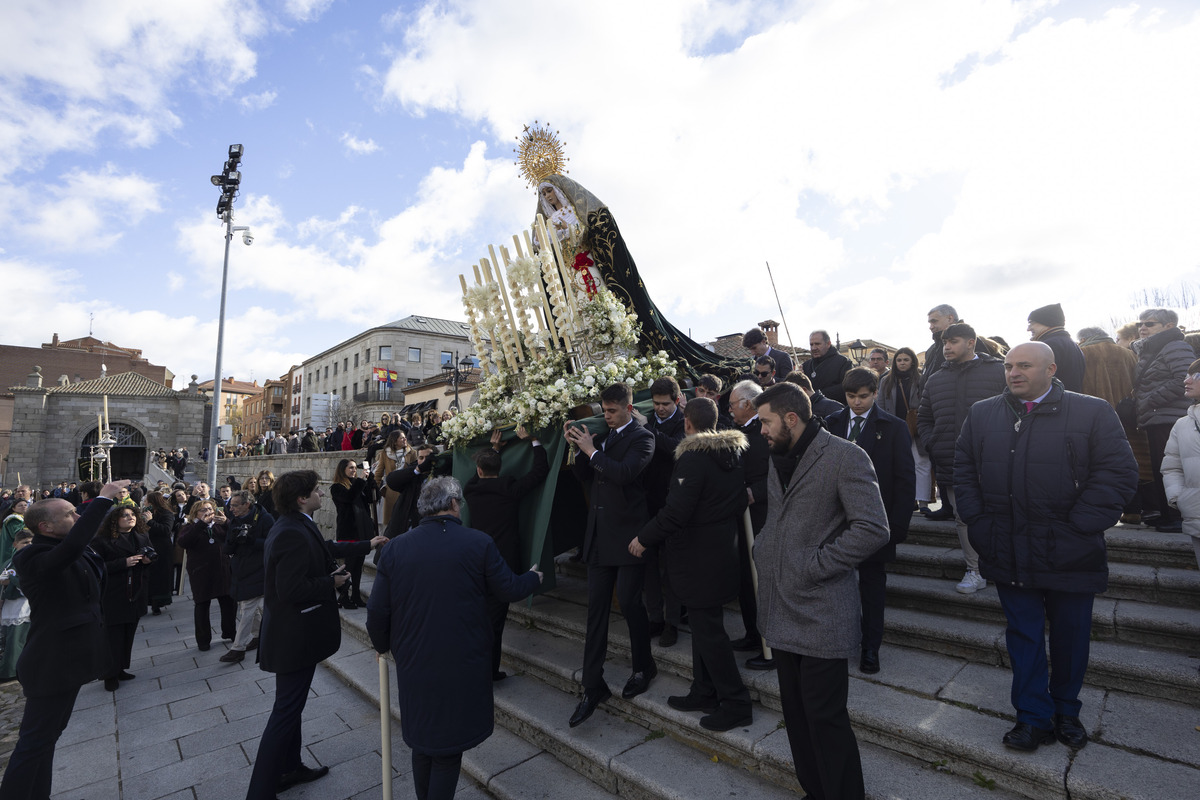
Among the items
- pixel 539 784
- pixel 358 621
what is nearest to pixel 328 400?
pixel 358 621

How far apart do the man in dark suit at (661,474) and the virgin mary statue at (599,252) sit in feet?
8.09

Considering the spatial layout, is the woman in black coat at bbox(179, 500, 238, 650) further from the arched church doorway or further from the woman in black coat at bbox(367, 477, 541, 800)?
the arched church doorway

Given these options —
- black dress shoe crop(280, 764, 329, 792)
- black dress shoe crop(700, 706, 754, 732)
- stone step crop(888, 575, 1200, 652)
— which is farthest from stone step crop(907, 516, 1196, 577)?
black dress shoe crop(280, 764, 329, 792)

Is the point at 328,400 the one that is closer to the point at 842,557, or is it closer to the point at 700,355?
the point at 700,355

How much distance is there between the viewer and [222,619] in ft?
25.6

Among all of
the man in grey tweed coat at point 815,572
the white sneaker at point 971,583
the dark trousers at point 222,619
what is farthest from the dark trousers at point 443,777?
the dark trousers at point 222,619

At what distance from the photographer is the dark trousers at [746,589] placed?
14.1 feet

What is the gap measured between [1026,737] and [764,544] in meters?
1.51

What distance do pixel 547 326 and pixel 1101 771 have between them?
5036mm

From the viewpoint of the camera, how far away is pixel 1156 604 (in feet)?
12.4

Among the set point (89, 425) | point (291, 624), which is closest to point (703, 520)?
point (291, 624)

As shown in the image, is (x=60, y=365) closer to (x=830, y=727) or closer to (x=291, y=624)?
(x=291, y=624)

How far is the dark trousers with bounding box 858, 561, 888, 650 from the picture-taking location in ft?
12.3

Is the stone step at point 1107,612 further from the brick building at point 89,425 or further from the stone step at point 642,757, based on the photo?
the brick building at point 89,425
